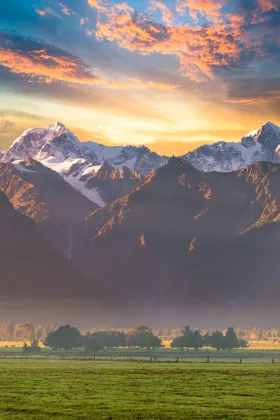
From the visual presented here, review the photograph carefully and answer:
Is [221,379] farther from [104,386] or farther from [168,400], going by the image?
[168,400]

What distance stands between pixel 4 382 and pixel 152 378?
85.2ft

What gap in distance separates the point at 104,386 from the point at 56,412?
102 ft

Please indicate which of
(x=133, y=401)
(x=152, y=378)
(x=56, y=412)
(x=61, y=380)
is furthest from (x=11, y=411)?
(x=152, y=378)

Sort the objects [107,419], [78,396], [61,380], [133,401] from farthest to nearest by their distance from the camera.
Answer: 1. [61,380]
2. [78,396]
3. [133,401]
4. [107,419]

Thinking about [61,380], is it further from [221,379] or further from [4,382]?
[221,379]

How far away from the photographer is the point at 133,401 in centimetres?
7894

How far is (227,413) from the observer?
69.2 metres

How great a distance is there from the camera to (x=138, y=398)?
8219cm

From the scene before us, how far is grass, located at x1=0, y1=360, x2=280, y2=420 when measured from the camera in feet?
224

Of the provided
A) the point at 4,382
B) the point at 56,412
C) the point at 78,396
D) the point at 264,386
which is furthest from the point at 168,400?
the point at 4,382

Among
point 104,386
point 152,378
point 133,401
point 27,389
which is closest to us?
point 133,401

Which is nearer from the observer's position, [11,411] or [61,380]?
[11,411]

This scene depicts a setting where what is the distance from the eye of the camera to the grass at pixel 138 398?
2687 inches

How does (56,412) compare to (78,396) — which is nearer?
(56,412)
